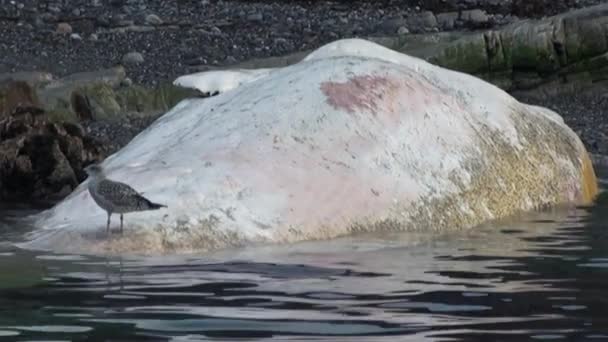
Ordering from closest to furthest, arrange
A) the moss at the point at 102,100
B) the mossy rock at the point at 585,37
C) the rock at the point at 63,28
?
the moss at the point at 102,100 < the mossy rock at the point at 585,37 < the rock at the point at 63,28

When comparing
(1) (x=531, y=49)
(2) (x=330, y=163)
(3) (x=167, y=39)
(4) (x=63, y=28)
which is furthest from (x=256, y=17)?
(2) (x=330, y=163)

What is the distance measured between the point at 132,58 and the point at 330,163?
464 inches

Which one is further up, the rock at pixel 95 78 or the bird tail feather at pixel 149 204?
the rock at pixel 95 78

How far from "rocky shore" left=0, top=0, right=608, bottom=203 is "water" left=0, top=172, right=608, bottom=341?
639 cm

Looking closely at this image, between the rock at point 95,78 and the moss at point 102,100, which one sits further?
the rock at point 95,78

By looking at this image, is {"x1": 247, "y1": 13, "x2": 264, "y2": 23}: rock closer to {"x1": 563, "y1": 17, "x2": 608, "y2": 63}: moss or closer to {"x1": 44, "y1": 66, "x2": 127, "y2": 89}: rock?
{"x1": 44, "y1": 66, "x2": 127, "y2": 89}: rock

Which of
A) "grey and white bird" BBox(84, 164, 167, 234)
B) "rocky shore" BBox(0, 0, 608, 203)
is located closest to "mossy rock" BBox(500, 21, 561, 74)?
"rocky shore" BBox(0, 0, 608, 203)

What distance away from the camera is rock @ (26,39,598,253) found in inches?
335

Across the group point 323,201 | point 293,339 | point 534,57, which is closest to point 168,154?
point 323,201

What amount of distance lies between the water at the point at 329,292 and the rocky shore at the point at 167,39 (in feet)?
21.0

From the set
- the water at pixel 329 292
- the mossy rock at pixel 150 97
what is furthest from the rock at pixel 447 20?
the water at pixel 329 292

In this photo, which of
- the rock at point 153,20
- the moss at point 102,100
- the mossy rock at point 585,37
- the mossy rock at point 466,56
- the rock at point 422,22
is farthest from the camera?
the rock at point 422,22

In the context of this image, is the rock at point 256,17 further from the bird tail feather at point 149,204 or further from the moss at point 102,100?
the bird tail feather at point 149,204

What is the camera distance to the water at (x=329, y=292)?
636cm
